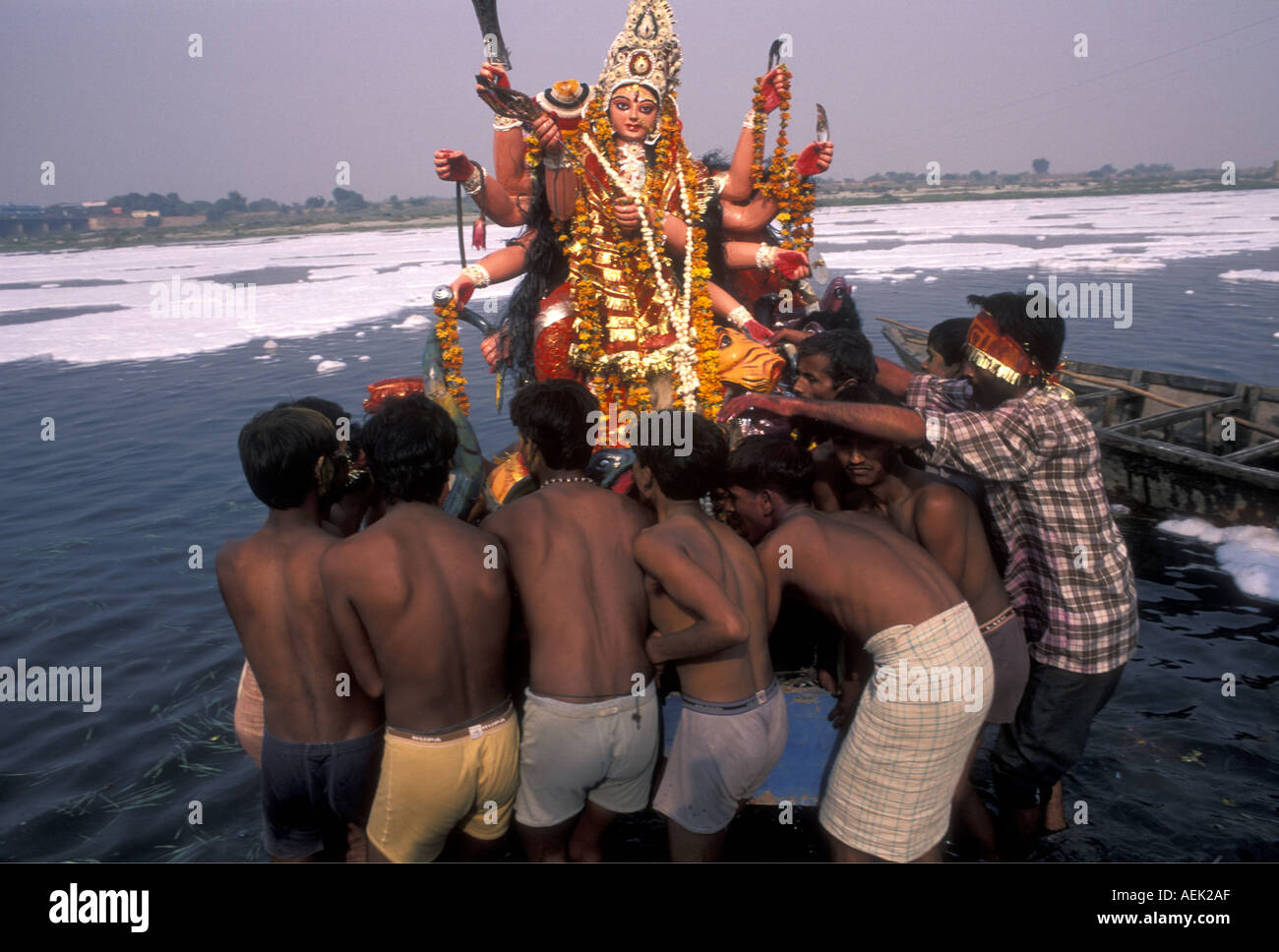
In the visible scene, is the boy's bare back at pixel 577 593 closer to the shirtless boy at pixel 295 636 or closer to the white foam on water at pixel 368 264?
the shirtless boy at pixel 295 636

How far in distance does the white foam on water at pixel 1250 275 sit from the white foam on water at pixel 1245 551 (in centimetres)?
2129

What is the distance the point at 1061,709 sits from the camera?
3.36m

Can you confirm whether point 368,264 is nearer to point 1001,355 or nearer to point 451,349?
point 451,349

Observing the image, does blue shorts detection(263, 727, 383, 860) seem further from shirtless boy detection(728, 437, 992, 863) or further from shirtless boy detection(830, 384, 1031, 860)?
shirtless boy detection(830, 384, 1031, 860)

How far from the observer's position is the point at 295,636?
283cm

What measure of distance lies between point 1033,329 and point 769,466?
1.13 meters

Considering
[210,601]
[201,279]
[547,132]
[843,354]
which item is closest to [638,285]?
[547,132]

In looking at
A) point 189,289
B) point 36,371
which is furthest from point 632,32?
point 189,289

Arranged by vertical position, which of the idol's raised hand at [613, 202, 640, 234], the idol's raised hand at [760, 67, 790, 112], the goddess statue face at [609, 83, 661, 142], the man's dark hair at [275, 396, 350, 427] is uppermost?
the idol's raised hand at [760, 67, 790, 112]

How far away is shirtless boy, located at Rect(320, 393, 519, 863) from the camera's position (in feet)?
8.75

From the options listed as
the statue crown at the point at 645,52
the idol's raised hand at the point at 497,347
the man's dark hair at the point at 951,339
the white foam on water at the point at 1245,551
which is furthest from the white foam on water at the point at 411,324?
the man's dark hair at the point at 951,339

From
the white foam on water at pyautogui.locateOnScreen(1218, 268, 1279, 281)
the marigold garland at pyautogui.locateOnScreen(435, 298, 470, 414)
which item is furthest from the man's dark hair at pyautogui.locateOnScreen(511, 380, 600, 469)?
the white foam on water at pyautogui.locateOnScreen(1218, 268, 1279, 281)

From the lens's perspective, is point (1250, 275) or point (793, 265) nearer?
point (793, 265)

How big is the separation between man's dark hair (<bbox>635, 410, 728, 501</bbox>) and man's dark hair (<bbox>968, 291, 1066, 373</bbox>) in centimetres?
125
